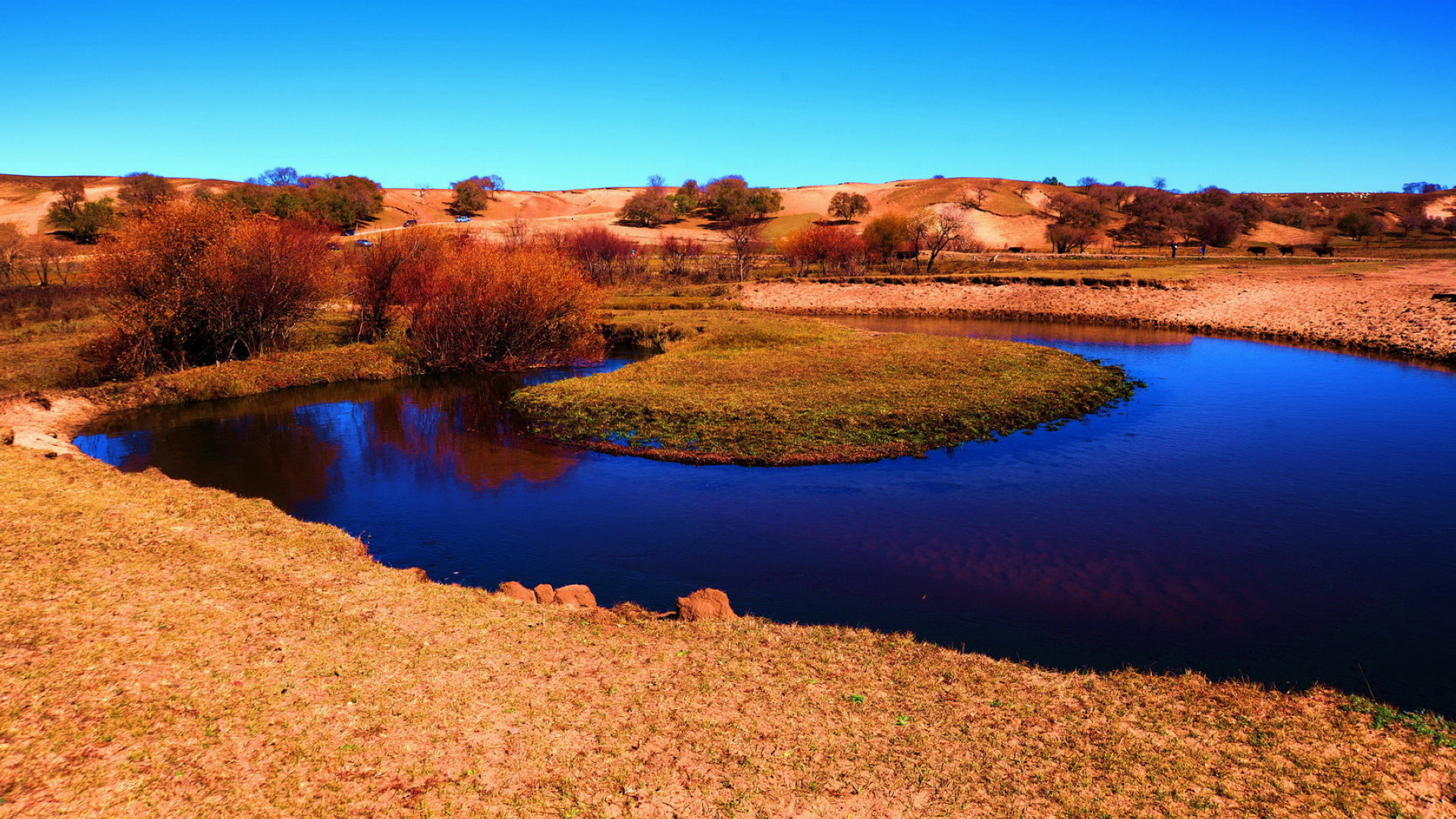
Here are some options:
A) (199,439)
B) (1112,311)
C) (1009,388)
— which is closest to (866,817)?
(1009,388)

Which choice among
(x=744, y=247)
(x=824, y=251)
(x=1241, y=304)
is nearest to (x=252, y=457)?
(x=1241, y=304)

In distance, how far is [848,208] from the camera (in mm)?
138375

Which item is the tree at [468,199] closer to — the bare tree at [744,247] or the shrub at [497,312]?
the bare tree at [744,247]

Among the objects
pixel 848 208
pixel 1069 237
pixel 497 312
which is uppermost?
pixel 848 208

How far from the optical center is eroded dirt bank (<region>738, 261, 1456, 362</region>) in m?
40.9

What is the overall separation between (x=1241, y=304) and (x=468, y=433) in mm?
48682

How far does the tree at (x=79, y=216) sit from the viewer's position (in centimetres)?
9069

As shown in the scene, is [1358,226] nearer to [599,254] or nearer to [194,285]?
[599,254]

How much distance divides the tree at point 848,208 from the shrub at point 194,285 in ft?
376

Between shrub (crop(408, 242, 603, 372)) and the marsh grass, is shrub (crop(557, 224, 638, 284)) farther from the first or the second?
the marsh grass

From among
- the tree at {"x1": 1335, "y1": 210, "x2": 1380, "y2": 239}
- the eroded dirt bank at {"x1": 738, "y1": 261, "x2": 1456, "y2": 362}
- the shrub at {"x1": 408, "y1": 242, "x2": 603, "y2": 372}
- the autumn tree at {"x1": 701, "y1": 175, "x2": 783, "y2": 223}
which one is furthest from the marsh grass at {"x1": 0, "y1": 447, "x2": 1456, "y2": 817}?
the tree at {"x1": 1335, "y1": 210, "x2": 1380, "y2": 239}

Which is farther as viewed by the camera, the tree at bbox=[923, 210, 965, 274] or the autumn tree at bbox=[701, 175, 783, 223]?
the autumn tree at bbox=[701, 175, 783, 223]

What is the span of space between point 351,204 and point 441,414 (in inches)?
3846

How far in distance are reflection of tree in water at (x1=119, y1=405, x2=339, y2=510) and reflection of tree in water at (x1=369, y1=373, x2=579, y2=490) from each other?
6.52ft
